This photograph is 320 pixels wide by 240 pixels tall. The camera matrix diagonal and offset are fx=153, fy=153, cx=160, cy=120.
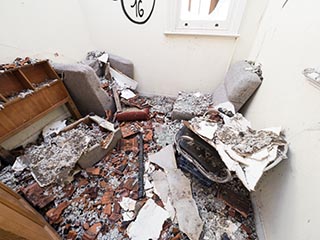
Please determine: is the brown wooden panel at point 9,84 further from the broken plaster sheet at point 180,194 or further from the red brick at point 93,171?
the broken plaster sheet at point 180,194

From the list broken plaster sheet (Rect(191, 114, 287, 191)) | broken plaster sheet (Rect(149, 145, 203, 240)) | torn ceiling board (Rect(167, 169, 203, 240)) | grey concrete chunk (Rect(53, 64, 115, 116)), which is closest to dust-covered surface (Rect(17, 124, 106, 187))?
grey concrete chunk (Rect(53, 64, 115, 116))

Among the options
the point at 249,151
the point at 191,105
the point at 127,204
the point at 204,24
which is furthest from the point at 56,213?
the point at 204,24

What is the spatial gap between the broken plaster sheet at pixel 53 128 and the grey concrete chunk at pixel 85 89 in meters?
0.31

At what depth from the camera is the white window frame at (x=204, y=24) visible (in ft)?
5.57

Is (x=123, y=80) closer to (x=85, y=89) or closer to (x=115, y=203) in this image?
(x=85, y=89)

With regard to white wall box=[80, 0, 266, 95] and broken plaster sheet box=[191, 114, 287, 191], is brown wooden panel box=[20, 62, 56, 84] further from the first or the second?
broken plaster sheet box=[191, 114, 287, 191]

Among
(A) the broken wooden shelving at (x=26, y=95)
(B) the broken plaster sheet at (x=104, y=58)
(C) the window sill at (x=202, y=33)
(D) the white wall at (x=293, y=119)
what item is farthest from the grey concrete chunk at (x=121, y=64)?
(D) the white wall at (x=293, y=119)

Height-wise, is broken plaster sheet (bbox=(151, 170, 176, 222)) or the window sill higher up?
the window sill

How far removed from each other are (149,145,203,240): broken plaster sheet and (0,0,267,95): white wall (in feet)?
3.96

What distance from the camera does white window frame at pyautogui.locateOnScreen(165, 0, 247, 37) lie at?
1.70 m

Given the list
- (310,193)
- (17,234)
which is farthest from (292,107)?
(17,234)

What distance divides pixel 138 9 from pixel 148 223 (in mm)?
2314

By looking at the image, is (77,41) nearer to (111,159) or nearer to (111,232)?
(111,159)

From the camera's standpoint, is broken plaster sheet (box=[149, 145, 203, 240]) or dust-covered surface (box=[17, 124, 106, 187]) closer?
broken plaster sheet (box=[149, 145, 203, 240])
